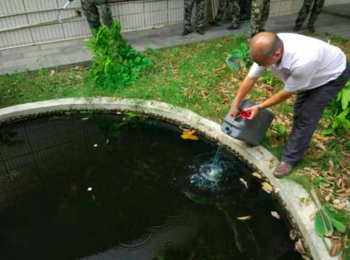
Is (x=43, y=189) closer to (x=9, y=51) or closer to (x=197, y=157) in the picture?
(x=197, y=157)

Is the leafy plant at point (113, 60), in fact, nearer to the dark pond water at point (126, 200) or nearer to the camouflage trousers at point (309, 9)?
the dark pond water at point (126, 200)

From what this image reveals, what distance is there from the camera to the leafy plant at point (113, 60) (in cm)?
486

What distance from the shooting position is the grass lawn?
3.39m

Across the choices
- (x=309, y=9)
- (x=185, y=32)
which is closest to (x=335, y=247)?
(x=185, y=32)

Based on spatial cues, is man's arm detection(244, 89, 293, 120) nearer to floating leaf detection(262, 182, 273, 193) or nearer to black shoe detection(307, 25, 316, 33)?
floating leaf detection(262, 182, 273, 193)

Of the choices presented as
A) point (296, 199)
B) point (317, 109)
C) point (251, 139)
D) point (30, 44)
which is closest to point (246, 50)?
point (251, 139)

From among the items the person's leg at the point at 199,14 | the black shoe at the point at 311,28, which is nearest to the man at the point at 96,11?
the person's leg at the point at 199,14

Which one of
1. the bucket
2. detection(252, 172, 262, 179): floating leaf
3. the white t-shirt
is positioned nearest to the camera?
the white t-shirt

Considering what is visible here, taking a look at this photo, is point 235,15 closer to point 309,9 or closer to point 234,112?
point 309,9

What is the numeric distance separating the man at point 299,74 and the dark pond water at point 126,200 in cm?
71

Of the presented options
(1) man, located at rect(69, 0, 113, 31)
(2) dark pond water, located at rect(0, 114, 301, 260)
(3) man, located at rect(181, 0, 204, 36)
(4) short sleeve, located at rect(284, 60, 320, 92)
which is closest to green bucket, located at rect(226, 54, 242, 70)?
(2) dark pond water, located at rect(0, 114, 301, 260)

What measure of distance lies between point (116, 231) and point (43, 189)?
1.10 m

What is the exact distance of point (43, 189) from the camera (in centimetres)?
357

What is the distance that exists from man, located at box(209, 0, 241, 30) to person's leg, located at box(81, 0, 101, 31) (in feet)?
9.78
